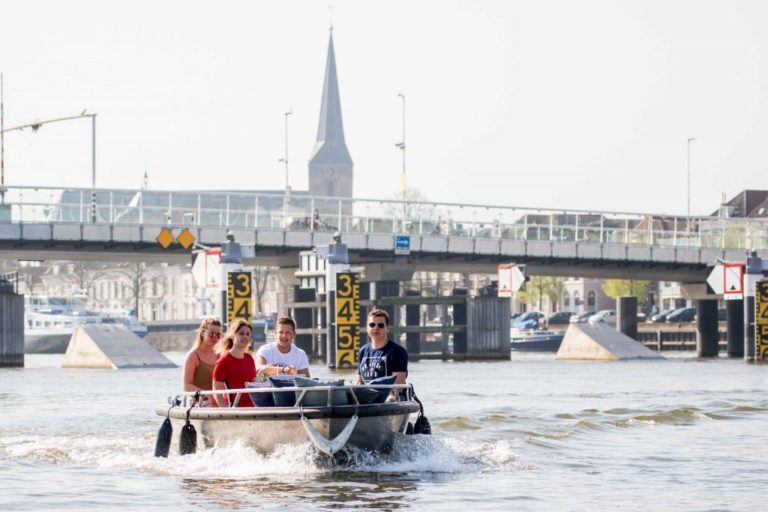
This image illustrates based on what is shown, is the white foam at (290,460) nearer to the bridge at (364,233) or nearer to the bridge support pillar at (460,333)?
the bridge at (364,233)

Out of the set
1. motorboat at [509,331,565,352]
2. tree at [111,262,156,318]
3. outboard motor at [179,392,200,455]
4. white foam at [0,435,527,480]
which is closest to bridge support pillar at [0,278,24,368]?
motorboat at [509,331,565,352]

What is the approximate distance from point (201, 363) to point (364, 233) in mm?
53401

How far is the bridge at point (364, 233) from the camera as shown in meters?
68.8

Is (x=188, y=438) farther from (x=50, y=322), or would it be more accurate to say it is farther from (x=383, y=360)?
(x=50, y=322)

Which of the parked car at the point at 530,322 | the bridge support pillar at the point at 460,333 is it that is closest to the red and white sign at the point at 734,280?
the bridge support pillar at the point at 460,333

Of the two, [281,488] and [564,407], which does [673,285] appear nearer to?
[564,407]

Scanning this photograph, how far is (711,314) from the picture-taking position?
91750mm

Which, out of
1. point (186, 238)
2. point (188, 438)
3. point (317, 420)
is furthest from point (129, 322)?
point (317, 420)

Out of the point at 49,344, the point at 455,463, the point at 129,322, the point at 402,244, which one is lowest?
the point at 49,344

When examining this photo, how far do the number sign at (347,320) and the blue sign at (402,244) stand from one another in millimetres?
9601

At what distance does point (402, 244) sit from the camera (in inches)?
3046

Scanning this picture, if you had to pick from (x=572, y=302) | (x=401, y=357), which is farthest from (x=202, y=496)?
(x=572, y=302)

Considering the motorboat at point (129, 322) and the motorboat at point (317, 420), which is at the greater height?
the motorboat at point (317, 420)

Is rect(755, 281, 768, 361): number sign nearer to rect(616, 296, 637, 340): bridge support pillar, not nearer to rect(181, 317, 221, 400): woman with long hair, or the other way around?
rect(616, 296, 637, 340): bridge support pillar
